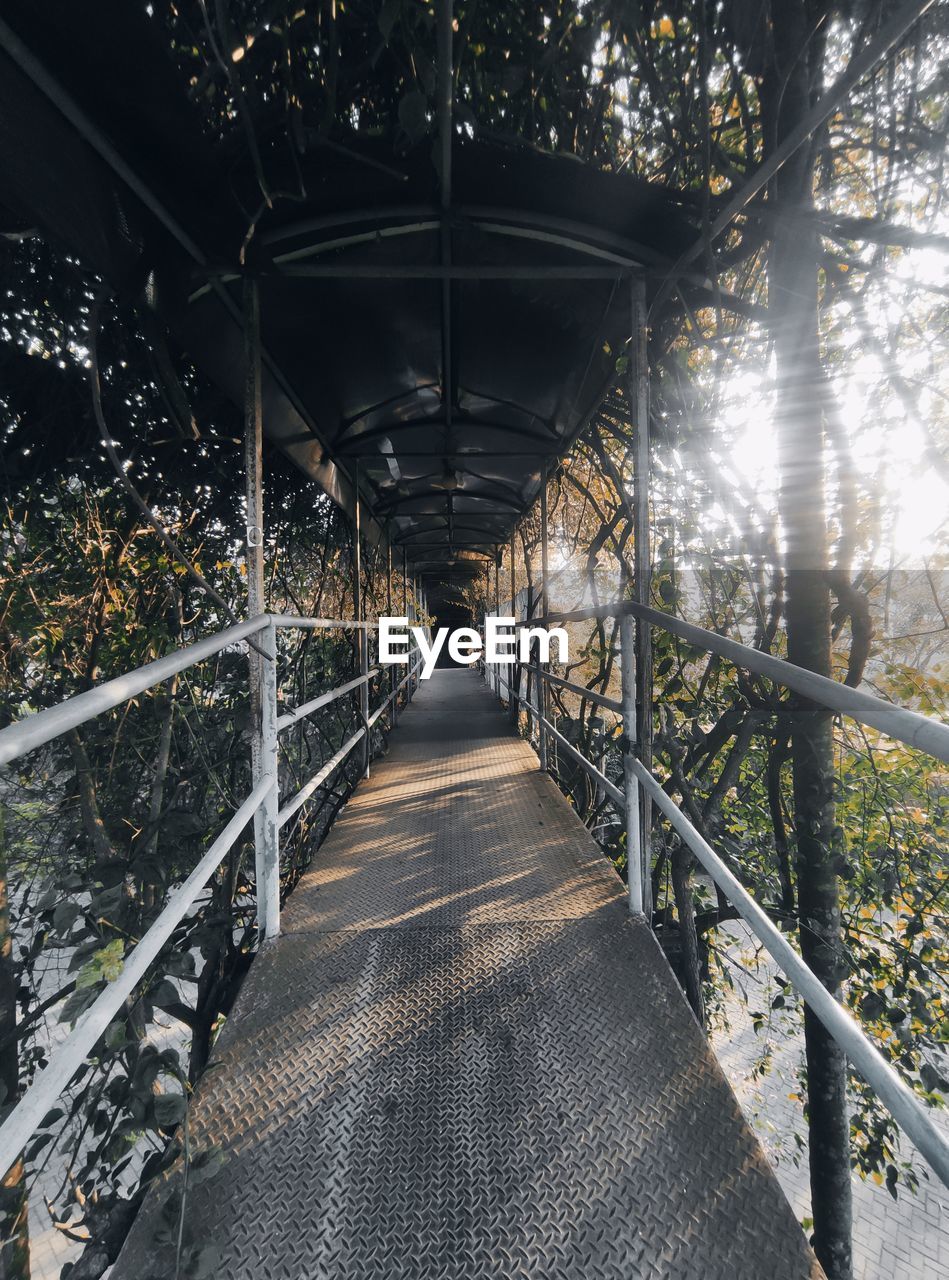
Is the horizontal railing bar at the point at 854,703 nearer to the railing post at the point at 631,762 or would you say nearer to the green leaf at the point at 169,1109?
the railing post at the point at 631,762

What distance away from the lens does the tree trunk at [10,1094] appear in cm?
154

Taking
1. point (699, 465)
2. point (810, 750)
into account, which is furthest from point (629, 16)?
point (810, 750)

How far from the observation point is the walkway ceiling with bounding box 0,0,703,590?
4.05 feet

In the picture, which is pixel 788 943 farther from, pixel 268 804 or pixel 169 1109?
pixel 268 804

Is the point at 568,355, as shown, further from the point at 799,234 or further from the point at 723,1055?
the point at 723,1055

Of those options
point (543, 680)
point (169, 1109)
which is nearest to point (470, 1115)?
Result: point (169, 1109)

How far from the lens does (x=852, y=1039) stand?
0.79 m

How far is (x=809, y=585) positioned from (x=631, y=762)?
0.85 metres

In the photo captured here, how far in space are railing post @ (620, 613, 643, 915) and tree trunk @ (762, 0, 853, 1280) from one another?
56cm

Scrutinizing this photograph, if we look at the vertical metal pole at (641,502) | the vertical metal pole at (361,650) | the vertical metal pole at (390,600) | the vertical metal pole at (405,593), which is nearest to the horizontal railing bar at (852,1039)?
the vertical metal pole at (641,502)

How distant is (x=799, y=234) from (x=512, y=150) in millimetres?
881

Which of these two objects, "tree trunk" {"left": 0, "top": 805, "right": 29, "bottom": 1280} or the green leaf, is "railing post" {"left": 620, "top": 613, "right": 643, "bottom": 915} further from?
"tree trunk" {"left": 0, "top": 805, "right": 29, "bottom": 1280}

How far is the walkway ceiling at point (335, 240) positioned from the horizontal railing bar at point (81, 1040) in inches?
59.3

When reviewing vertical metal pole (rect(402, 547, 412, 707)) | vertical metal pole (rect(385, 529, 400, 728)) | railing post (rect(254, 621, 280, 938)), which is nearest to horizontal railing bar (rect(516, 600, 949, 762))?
railing post (rect(254, 621, 280, 938))
